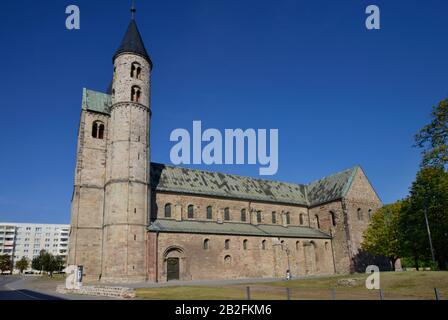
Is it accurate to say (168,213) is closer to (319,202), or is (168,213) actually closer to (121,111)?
(121,111)

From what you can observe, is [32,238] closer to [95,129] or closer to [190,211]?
[95,129]

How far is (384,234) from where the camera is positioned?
43.7 metres

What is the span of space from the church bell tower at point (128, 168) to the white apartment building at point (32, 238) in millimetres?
135115

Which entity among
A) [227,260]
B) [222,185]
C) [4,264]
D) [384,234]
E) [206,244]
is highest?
[222,185]

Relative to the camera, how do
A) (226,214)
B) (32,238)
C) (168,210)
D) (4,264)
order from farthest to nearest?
1. (32,238)
2. (4,264)
3. (226,214)
4. (168,210)

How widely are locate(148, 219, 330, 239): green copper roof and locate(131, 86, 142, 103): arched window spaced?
13407 millimetres

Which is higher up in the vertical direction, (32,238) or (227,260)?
(32,238)

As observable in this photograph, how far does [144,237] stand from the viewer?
3562 centimetres

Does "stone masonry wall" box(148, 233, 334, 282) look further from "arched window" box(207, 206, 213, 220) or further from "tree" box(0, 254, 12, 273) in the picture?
"tree" box(0, 254, 12, 273)

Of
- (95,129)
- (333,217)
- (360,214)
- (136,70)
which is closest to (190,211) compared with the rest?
(95,129)

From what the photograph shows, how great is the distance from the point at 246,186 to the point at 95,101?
23.0 meters

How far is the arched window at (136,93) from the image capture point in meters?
39.5

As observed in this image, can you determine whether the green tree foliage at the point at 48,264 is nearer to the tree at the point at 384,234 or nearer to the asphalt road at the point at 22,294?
the asphalt road at the point at 22,294

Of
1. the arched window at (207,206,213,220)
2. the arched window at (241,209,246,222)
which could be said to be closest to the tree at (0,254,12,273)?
the arched window at (207,206,213,220)
